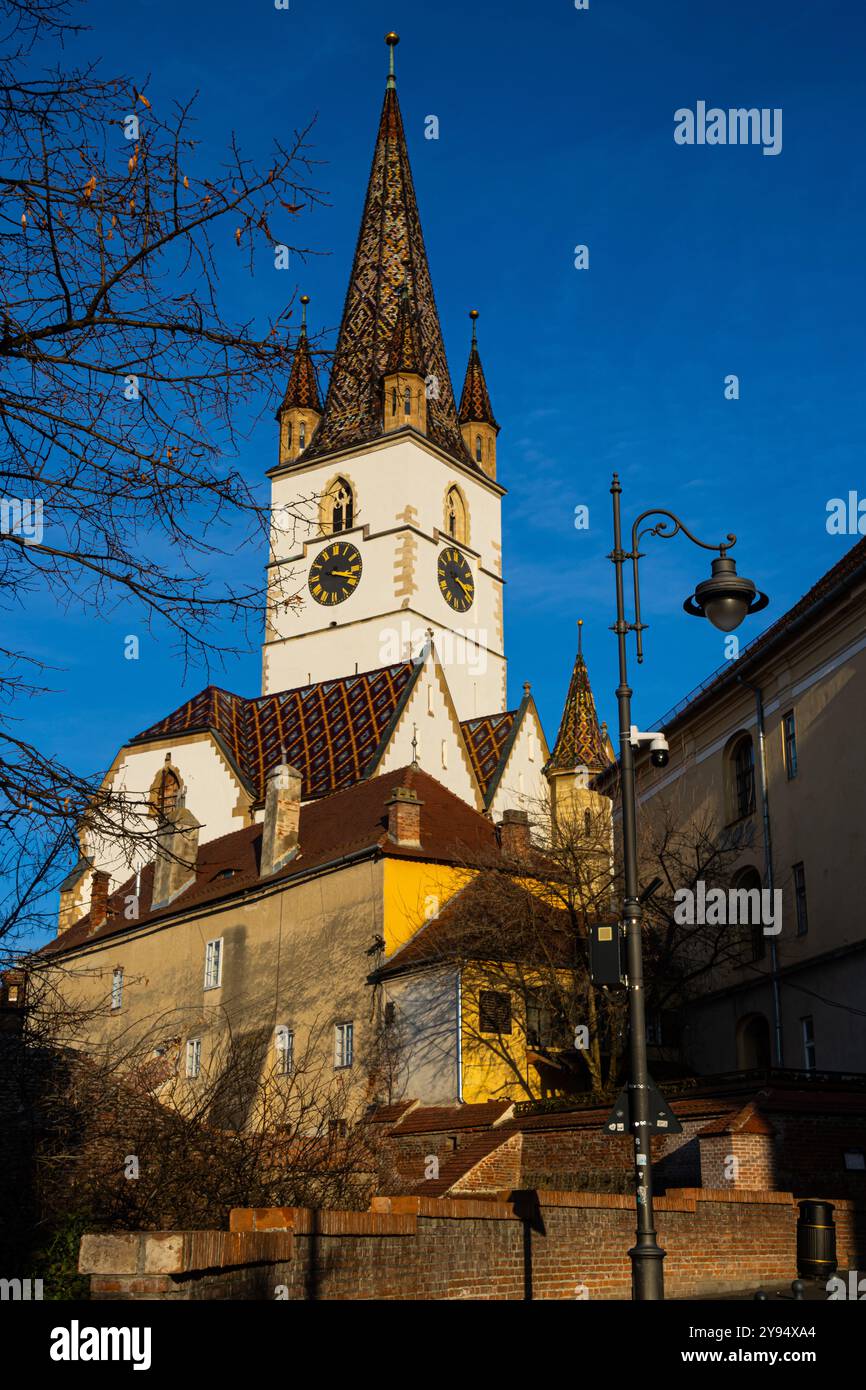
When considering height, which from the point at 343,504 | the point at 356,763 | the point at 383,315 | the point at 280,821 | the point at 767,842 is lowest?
the point at 767,842

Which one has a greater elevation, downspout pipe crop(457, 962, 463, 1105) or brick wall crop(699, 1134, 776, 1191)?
downspout pipe crop(457, 962, 463, 1105)

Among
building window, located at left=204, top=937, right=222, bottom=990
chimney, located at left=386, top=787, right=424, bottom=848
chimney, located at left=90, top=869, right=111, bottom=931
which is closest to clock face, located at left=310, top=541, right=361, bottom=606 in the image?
chimney, located at left=90, top=869, right=111, bottom=931

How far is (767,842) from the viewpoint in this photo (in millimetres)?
30922

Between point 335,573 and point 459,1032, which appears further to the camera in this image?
point 335,573

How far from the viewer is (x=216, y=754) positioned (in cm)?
5269

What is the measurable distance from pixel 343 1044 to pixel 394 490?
39.9 metres

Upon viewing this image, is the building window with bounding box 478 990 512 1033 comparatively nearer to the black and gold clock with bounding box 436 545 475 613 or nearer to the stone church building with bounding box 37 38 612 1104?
the stone church building with bounding box 37 38 612 1104

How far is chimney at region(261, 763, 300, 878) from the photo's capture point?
39.0 metres

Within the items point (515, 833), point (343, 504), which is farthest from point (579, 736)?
point (515, 833)

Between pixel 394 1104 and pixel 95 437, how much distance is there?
80.6 ft

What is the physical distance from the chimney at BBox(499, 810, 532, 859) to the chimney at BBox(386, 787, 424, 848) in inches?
114

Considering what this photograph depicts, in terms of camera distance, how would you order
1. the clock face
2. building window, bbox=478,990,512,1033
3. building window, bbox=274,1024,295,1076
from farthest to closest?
the clock face → building window, bbox=274,1024,295,1076 → building window, bbox=478,990,512,1033

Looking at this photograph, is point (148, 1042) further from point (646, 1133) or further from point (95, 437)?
point (95, 437)

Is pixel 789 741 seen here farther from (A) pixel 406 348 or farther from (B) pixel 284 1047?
(A) pixel 406 348
